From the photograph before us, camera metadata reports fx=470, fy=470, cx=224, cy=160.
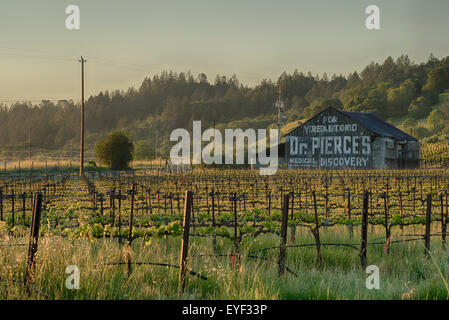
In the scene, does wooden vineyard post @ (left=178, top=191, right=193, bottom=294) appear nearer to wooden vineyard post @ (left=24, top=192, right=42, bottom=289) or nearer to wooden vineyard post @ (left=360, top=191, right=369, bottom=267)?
wooden vineyard post @ (left=24, top=192, right=42, bottom=289)

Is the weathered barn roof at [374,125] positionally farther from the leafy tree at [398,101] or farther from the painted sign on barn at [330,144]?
the leafy tree at [398,101]

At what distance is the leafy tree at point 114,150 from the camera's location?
52.8 meters

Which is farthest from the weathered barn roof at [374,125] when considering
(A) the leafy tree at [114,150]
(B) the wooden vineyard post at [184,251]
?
(B) the wooden vineyard post at [184,251]

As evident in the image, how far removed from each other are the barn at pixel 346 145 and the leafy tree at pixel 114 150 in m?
18.7

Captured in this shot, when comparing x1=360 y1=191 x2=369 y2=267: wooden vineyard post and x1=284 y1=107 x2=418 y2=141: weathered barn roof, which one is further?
x1=284 y1=107 x2=418 y2=141: weathered barn roof

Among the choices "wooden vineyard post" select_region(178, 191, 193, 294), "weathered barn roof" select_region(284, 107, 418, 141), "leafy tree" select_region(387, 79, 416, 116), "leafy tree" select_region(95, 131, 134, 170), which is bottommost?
"wooden vineyard post" select_region(178, 191, 193, 294)

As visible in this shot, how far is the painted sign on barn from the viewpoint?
43.7 m

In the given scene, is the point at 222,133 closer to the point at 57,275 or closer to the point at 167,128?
the point at 167,128

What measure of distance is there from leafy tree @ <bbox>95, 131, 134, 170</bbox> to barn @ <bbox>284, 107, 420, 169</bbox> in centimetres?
1874

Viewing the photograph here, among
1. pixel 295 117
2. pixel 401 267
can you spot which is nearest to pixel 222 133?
pixel 295 117

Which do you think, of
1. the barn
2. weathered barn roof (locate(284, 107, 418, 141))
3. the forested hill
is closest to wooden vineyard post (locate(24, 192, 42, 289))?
the barn

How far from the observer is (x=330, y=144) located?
45438 millimetres

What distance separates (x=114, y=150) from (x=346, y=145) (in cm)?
2535
